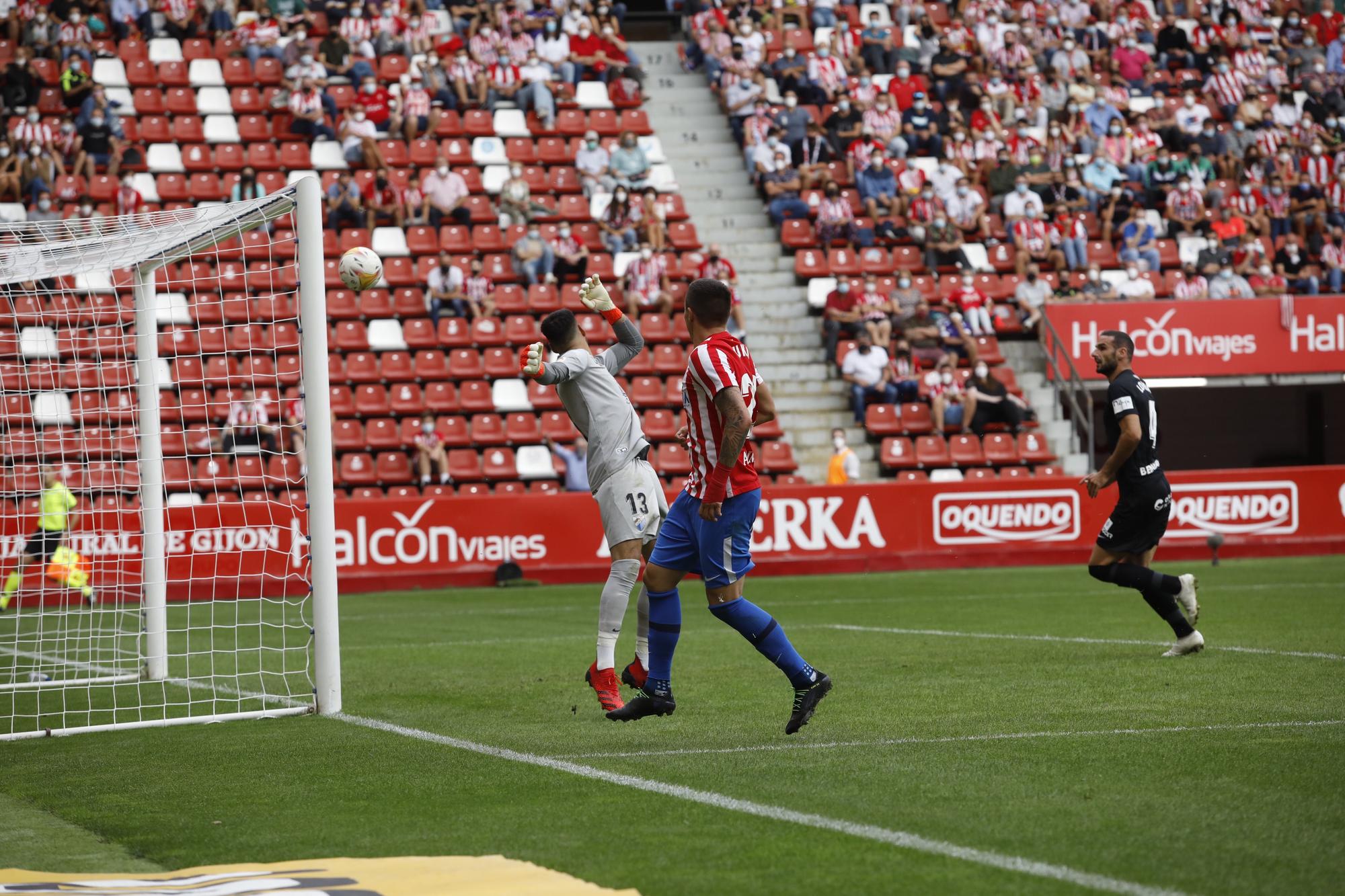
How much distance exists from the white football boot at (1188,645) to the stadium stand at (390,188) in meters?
13.5

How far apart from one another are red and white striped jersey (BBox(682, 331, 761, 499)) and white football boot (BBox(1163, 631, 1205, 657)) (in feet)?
13.9

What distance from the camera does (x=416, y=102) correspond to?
89.2 feet

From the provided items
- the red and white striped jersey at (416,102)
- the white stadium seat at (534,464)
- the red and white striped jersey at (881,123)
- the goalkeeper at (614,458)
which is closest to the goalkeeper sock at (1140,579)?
the goalkeeper at (614,458)

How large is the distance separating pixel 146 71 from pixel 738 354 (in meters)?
22.7

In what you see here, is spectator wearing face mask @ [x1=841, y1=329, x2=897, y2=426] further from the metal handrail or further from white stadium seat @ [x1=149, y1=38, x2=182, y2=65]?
white stadium seat @ [x1=149, y1=38, x2=182, y2=65]

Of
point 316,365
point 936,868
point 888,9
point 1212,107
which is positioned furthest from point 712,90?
point 936,868

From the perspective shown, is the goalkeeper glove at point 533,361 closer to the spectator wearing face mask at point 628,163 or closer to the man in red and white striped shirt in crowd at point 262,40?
the spectator wearing face mask at point 628,163

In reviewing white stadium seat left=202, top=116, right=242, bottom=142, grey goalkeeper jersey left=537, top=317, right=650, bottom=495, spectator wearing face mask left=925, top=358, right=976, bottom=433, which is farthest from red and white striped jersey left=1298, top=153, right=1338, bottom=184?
grey goalkeeper jersey left=537, top=317, right=650, bottom=495

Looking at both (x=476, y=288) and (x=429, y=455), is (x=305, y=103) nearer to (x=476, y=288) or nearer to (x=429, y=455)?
(x=476, y=288)

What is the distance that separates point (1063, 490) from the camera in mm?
22453

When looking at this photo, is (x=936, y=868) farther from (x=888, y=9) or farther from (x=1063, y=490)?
(x=888, y=9)

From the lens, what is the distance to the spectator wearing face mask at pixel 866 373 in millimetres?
25125

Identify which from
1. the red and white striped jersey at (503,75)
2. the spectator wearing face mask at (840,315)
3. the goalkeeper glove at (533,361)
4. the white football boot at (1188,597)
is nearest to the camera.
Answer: the goalkeeper glove at (533,361)

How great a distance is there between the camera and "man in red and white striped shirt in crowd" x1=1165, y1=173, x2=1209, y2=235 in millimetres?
28703
